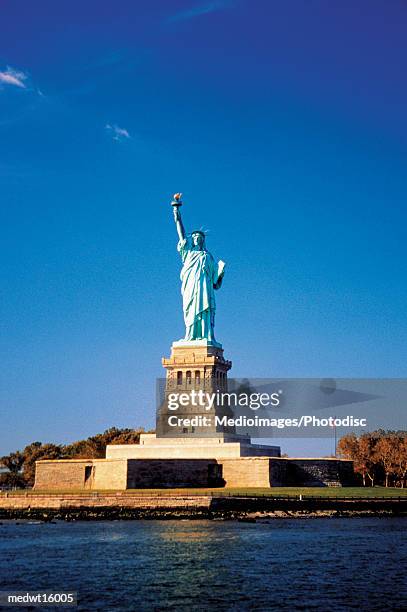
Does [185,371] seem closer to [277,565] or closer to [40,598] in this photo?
[277,565]

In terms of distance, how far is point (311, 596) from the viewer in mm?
24469

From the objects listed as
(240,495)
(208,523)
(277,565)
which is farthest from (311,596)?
(240,495)

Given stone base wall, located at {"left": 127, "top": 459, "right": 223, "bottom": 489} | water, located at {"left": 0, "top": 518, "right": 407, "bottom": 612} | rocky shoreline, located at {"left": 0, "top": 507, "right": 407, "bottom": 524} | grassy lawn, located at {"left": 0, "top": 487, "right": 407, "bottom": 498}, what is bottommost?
water, located at {"left": 0, "top": 518, "right": 407, "bottom": 612}

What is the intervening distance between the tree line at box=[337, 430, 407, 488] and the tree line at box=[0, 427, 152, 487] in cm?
2099

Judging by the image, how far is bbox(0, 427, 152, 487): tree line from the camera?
83750 millimetres

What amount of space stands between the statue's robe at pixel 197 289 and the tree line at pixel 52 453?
644 inches

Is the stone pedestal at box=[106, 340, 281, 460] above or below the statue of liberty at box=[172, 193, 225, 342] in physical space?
below

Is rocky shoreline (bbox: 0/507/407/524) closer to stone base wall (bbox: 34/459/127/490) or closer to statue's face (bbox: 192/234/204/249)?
Answer: stone base wall (bbox: 34/459/127/490)

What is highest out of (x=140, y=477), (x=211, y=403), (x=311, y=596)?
(x=211, y=403)

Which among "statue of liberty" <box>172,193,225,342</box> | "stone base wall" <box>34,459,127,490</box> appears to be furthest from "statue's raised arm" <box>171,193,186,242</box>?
"stone base wall" <box>34,459,127,490</box>

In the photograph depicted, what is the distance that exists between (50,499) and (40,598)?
31.1 meters

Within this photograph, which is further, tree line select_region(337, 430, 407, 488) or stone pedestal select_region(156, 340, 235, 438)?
tree line select_region(337, 430, 407, 488)

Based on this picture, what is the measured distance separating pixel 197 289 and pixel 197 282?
62cm

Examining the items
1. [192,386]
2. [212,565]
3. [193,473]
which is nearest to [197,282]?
[192,386]
